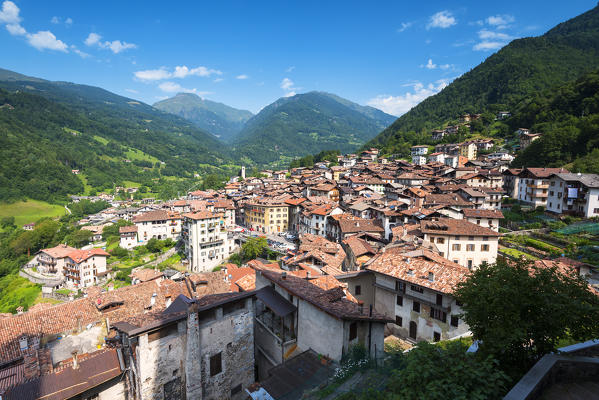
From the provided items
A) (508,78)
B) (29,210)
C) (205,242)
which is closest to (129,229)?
(205,242)

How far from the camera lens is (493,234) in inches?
1220

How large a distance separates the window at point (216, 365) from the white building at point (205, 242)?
4996 cm

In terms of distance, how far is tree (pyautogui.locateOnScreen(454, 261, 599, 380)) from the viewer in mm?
7590

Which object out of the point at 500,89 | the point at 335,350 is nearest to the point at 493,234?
the point at 335,350

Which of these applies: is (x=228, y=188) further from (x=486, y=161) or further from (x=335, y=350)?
(x=335, y=350)

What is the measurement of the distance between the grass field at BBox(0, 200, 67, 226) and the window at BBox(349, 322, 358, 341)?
427 feet

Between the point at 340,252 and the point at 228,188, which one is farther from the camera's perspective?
the point at 228,188

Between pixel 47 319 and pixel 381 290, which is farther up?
pixel 381 290

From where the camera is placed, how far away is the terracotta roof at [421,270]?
1859 cm

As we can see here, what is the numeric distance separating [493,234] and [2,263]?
105 meters

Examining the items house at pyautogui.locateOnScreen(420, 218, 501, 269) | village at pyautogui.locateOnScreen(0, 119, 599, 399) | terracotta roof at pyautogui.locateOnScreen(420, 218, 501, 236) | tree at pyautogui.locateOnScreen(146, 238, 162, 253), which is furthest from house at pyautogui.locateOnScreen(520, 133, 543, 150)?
tree at pyautogui.locateOnScreen(146, 238, 162, 253)

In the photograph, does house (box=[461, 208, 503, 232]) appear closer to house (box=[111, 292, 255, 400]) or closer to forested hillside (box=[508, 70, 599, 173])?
→ forested hillside (box=[508, 70, 599, 173])

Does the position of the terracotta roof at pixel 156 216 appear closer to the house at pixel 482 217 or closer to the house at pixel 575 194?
the house at pixel 482 217

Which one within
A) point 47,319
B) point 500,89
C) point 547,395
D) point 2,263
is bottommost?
point 2,263
